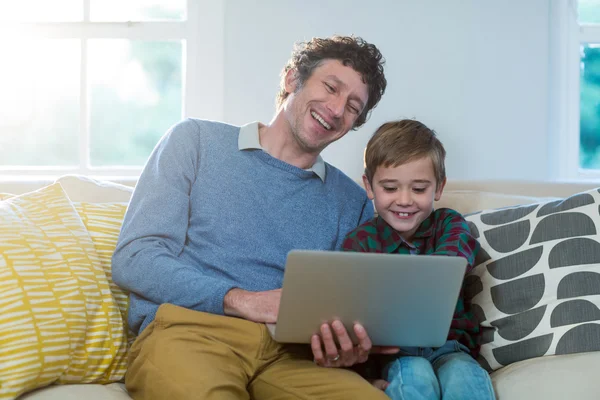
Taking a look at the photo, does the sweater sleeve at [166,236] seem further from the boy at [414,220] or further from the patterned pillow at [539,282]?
the patterned pillow at [539,282]

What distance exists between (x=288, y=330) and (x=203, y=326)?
23cm

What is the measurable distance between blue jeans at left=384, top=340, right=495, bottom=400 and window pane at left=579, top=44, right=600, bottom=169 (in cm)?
156

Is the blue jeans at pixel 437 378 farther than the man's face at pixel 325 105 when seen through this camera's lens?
No

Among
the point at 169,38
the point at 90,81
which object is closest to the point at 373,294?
the point at 169,38

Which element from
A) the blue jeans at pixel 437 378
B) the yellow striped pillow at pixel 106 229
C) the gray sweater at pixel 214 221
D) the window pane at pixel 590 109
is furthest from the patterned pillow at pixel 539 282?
the window pane at pixel 590 109

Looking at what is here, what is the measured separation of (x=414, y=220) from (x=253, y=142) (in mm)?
455

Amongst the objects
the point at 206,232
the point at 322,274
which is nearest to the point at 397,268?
the point at 322,274

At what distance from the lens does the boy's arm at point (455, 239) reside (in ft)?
5.51

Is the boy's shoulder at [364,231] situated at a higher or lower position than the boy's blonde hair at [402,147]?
lower

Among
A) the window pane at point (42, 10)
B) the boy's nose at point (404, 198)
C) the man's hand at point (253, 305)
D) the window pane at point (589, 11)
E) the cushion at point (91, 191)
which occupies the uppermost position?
the window pane at point (589, 11)

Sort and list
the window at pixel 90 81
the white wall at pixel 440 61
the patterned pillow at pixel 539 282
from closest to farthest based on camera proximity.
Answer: the patterned pillow at pixel 539 282
the white wall at pixel 440 61
the window at pixel 90 81

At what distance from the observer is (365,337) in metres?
1.43

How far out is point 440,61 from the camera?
8.86 feet

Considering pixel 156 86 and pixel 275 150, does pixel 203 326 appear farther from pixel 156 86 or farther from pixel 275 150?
pixel 156 86
